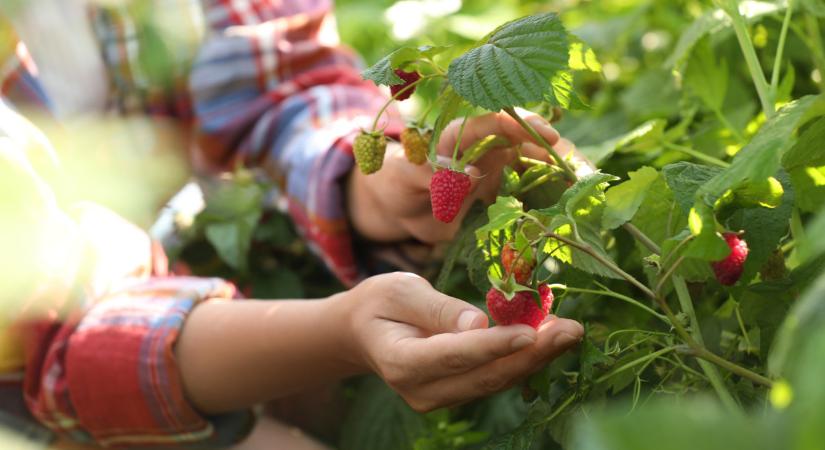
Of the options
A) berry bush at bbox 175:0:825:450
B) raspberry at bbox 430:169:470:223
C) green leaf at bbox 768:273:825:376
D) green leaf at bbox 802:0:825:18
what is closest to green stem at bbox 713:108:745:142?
berry bush at bbox 175:0:825:450

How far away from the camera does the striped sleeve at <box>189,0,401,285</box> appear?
1.36 m

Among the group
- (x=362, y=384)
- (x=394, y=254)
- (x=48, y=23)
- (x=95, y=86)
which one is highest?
(x=48, y=23)

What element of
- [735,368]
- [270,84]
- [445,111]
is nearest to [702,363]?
[735,368]

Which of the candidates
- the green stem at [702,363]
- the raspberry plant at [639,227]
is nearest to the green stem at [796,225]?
the raspberry plant at [639,227]

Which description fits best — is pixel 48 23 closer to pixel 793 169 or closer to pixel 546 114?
pixel 546 114

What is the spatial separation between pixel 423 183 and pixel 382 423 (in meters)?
0.32

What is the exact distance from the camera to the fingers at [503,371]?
66 cm

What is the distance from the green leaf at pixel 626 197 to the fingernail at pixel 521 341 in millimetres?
111

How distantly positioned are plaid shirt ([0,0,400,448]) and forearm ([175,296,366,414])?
20 mm

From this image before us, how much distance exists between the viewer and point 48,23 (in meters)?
1.38

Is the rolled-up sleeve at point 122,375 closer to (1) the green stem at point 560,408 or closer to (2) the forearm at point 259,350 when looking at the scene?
(2) the forearm at point 259,350

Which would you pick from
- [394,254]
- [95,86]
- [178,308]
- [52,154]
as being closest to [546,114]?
[394,254]

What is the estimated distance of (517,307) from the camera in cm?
64

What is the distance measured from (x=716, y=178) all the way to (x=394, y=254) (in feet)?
1.86
